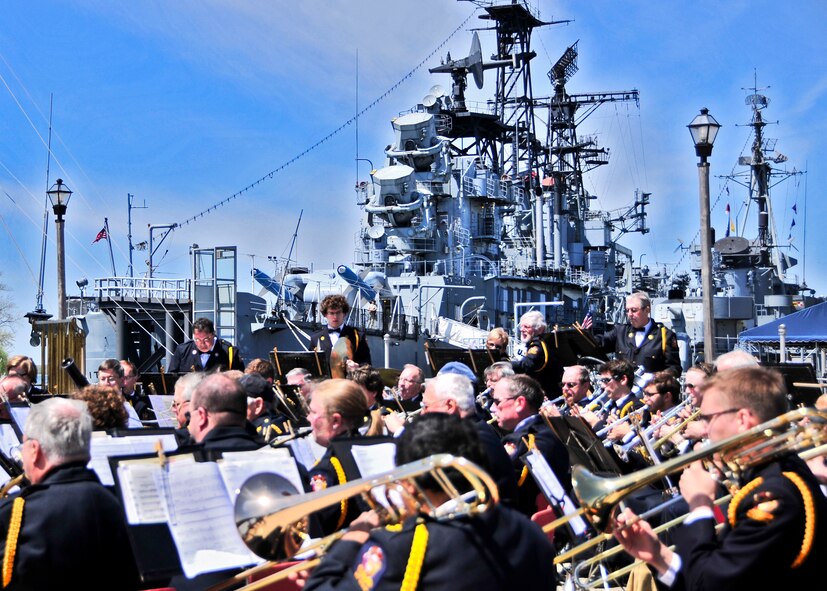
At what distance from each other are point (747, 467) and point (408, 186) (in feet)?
104

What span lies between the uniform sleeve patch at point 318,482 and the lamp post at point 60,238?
14.1m

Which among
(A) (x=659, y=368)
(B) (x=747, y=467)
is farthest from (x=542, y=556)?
(A) (x=659, y=368)

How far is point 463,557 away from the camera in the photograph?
10.1 ft

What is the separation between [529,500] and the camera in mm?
6367

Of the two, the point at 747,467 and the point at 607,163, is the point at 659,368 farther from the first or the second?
the point at 607,163

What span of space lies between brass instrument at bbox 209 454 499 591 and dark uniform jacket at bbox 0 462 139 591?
1.70 feet

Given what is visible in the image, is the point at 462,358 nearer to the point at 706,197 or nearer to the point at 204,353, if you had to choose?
the point at 204,353

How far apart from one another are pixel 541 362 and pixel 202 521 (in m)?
5.94

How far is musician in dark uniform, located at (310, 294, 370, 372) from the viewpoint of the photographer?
34.0 feet

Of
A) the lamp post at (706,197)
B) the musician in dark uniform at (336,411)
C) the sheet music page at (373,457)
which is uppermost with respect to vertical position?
the lamp post at (706,197)

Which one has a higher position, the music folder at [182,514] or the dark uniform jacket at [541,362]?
the dark uniform jacket at [541,362]

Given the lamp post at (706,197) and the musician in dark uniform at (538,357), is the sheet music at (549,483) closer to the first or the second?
the musician in dark uniform at (538,357)

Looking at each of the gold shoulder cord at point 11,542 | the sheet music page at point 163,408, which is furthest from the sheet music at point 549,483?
the sheet music page at point 163,408

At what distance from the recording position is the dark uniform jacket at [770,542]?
3453 mm
